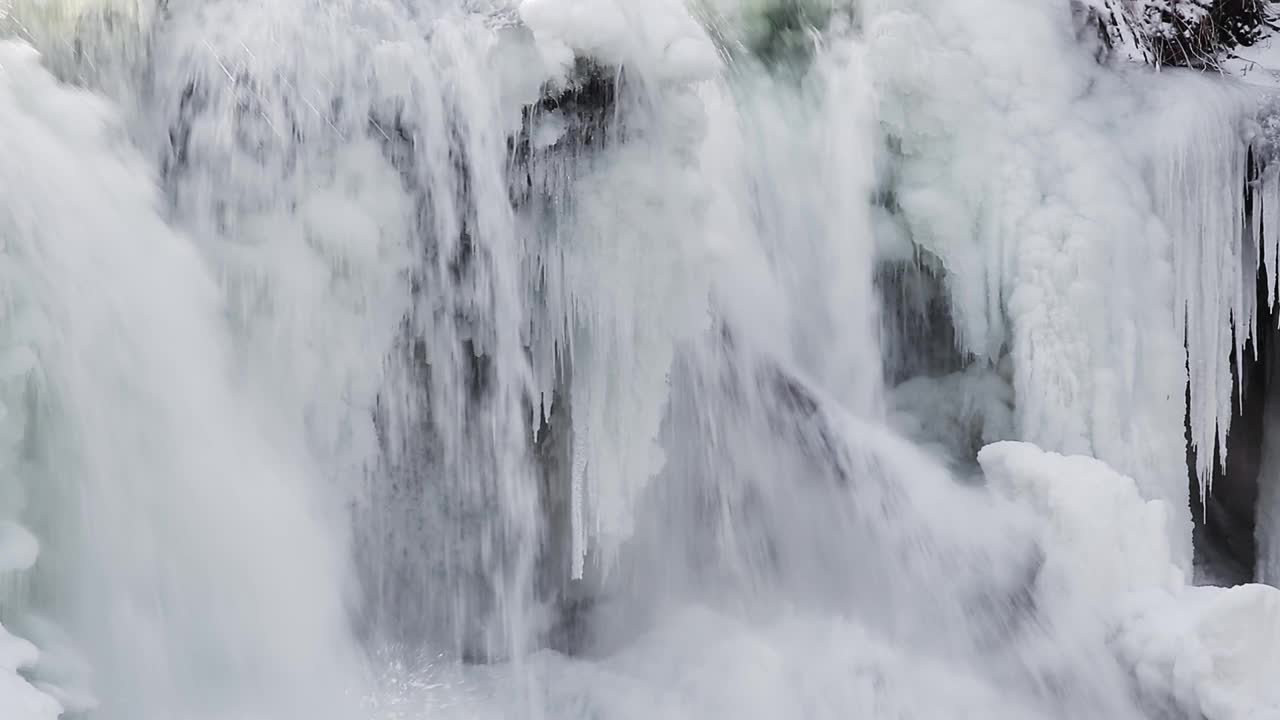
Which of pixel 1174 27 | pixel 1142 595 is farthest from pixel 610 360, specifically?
pixel 1174 27

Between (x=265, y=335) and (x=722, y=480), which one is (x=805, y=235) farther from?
(x=265, y=335)

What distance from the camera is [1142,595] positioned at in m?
3.50

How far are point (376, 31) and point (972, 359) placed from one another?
2.47 m

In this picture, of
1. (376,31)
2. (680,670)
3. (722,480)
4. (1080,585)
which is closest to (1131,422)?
(1080,585)

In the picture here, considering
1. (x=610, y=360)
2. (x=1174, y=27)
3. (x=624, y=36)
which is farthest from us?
(x=1174, y=27)

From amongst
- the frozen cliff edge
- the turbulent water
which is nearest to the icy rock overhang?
the turbulent water

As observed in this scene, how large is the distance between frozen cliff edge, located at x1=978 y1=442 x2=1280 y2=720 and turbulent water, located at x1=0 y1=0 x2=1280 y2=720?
12mm

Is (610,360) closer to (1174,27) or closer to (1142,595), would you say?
(1142,595)

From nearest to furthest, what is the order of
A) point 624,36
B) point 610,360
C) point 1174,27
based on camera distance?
point 624,36, point 610,360, point 1174,27

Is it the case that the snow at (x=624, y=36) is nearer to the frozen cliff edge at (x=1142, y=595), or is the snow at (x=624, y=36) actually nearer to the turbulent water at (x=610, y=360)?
the turbulent water at (x=610, y=360)

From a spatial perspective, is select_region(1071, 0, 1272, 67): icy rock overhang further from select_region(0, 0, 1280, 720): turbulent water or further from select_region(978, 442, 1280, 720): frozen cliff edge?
select_region(978, 442, 1280, 720): frozen cliff edge

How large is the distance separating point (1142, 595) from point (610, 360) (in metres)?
1.74

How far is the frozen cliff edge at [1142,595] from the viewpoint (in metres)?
3.25

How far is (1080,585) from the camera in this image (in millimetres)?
3578
